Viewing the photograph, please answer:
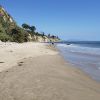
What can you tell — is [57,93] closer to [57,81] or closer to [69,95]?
[69,95]

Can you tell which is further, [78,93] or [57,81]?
[57,81]

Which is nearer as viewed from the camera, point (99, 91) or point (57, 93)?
point (57, 93)

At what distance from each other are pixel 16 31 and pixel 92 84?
322 feet

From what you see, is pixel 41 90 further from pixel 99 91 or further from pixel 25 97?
pixel 99 91

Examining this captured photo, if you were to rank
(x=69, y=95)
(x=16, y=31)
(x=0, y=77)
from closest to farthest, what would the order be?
(x=69, y=95), (x=0, y=77), (x=16, y=31)

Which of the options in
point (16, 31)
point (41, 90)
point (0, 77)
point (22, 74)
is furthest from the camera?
point (16, 31)

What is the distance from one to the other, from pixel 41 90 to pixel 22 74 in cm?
440

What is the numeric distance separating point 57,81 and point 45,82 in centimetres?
82

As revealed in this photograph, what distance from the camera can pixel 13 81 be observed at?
13227 millimetres

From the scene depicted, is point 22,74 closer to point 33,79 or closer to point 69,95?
point 33,79

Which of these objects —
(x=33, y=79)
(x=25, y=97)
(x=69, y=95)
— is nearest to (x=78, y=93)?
(x=69, y=95)

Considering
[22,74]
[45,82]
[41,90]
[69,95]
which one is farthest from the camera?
[22,74]

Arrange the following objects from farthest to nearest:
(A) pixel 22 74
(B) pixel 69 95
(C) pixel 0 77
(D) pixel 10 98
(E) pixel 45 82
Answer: (A) pixel 22 74
(C) pixel 0 77
(E) pixel 45 82
(B) pixel 69 95
(D) pixel 10 98

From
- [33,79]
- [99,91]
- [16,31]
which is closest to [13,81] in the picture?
[33,79]
